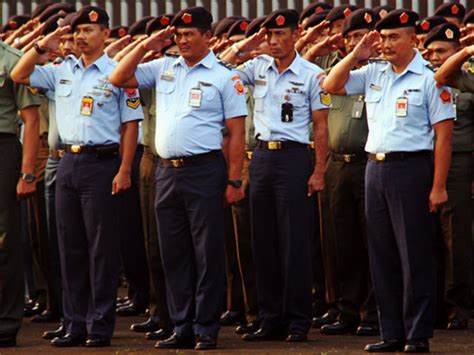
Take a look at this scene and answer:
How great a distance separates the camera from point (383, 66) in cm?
1028

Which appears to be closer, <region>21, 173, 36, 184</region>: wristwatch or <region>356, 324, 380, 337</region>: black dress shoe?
<region>21, 173, 36, 184</region>: wristwatch

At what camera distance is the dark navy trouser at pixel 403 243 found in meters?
10.0

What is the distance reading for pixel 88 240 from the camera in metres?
10.8

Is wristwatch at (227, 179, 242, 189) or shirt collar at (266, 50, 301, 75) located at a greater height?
shirt collar at (266, 50, 301, 75)

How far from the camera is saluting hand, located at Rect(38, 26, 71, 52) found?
424 inches

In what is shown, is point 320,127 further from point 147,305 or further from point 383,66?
point 147,305

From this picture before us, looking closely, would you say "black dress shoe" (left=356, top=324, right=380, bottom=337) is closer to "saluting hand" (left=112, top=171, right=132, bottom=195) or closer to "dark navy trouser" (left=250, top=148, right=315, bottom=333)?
"dark navy trouser" (left=250, top=148, right=315, bottom=333)

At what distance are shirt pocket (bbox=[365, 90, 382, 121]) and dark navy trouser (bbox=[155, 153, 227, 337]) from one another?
1.01m

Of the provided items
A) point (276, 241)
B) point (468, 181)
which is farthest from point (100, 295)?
point (468, 181)

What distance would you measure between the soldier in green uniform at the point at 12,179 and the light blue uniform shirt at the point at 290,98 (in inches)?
59.7

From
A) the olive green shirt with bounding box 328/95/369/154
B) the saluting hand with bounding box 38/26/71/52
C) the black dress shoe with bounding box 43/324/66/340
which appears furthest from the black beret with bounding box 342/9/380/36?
the black dress shoe with bounding box 43/324/66/340

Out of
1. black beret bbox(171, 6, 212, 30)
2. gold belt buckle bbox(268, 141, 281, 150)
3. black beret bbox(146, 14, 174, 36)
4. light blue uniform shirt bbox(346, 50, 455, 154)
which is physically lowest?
gold belt buckle bbox(268, 141, 281, 150)

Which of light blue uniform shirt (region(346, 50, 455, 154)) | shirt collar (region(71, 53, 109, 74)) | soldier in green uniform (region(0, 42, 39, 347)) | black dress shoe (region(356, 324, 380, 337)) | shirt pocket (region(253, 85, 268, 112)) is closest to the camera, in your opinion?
light blue uniform shirt (region(346, 50, 455, 154))

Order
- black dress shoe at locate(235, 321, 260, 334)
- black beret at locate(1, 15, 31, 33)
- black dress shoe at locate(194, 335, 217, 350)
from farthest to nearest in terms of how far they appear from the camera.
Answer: black beret at locate(1, 15, 31, 33), black dress shoe at locate(235, 321, 260, 334), black dress shoe at locate(194, 335, 217, 350)
